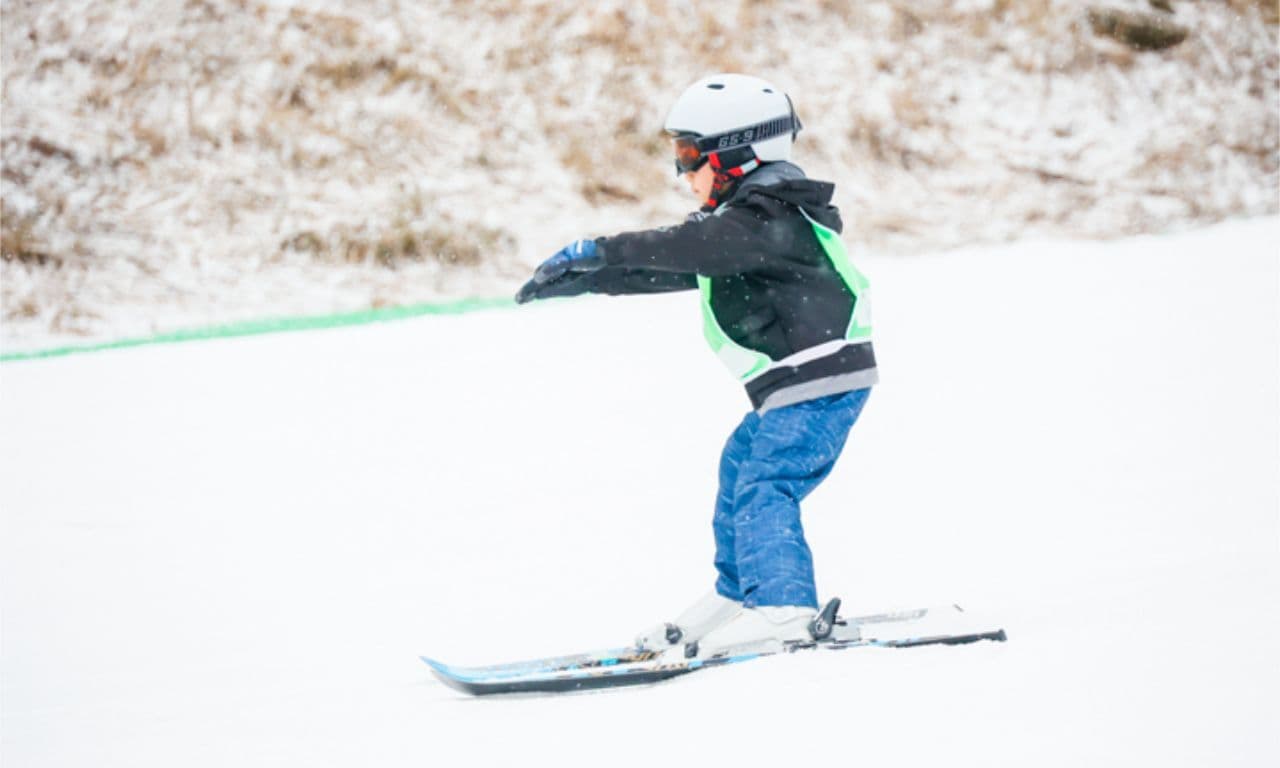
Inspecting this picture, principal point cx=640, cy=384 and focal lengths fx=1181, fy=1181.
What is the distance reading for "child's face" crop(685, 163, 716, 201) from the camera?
2891 millimetres

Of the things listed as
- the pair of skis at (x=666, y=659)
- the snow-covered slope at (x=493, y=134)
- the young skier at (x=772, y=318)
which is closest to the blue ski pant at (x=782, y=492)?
the young skier at (x=772, y=318)

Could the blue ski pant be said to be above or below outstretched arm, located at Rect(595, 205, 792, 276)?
below

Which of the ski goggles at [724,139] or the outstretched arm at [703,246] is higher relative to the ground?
the ski goggles at [724,139]

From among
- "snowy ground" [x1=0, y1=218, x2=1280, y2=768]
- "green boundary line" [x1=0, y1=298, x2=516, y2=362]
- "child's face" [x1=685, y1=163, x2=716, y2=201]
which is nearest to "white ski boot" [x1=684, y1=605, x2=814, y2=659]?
"snowy ground" [x1=0, y1=218, x2=1280, y2=768]

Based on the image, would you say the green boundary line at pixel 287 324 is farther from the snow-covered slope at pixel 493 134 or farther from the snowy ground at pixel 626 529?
the snowy ground at pixel 626 529

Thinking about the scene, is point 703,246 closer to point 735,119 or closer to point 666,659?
point 735,119

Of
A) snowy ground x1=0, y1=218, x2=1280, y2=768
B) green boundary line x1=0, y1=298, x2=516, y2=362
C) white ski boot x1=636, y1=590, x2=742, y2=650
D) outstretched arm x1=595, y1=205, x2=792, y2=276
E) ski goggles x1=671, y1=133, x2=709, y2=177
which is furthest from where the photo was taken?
green boundary line x1=0, y1=298, x2=516, y2=362

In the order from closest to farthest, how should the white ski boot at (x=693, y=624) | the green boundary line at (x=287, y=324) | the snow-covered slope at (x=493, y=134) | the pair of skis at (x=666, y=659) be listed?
the pair of skis at (x=666, y=659), the white ski boot at (x=693, y=624), the green boundary line at (x=287, y=324), the snow-covered slope at (x=493, y=134)

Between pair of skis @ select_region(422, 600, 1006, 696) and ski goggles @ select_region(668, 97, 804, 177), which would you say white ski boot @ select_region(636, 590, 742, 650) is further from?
ski goggles @ select_region(668, 97, 804, 177)

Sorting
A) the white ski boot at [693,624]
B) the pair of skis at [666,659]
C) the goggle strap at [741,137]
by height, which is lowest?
the pair of skis at [666,659]

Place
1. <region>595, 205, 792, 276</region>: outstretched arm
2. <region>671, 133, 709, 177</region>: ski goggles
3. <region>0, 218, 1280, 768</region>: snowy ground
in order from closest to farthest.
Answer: <region>0, 218, 1280, 768</region>: snowy ground
<region>595, 205, 792, 276</region>: outstretched arm
<region>671, 133, 709, 177</region>: ski goggles

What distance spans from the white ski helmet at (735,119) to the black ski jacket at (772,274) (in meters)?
0.07

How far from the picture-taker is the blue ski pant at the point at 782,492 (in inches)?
109

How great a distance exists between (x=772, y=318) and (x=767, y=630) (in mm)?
733
